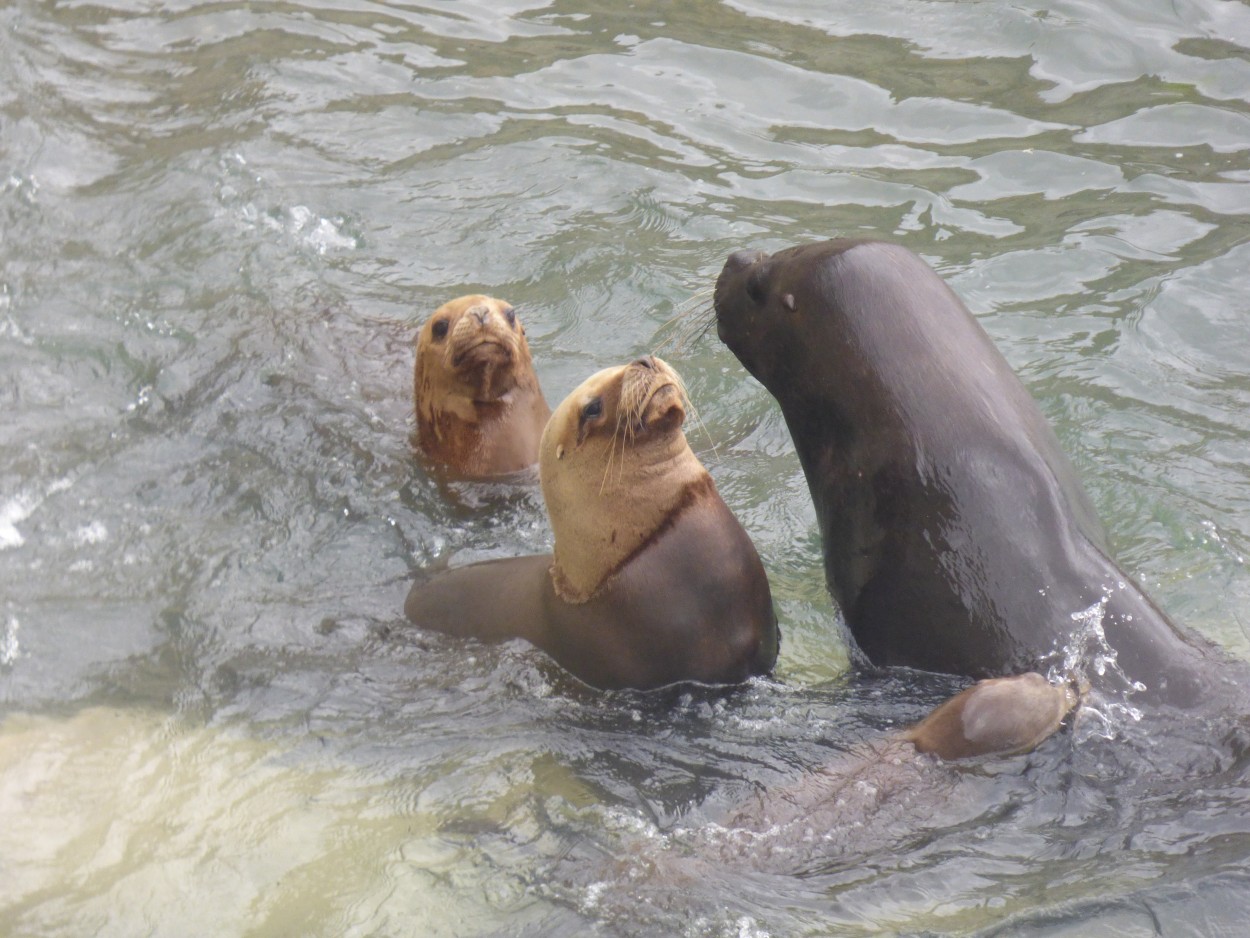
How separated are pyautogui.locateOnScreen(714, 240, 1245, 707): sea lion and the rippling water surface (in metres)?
0.22

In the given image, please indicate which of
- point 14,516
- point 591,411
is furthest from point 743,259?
point 14,516

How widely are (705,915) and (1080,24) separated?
7266mm

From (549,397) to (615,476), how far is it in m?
2.07

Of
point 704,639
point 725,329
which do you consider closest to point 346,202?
point 725,329

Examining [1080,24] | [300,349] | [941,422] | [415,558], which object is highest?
[1080,24]

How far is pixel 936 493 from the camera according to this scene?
14.6ft

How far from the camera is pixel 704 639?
15.6 feet

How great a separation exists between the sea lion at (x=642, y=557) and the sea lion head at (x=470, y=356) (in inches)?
46.4

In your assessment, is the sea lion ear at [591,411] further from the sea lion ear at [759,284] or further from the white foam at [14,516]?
the white foam at [14,516]

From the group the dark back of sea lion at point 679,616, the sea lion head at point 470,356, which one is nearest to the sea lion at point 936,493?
the dark back of sea lion at point 679,616

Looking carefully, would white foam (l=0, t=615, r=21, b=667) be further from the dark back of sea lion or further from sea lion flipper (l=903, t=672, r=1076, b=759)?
sea lion flipper (l=903, t=672, r=1076, b=759)

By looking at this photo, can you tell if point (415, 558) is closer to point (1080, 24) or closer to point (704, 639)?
point (704, 639)

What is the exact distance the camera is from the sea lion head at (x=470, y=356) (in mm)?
6199

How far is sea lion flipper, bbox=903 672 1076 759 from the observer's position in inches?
152
